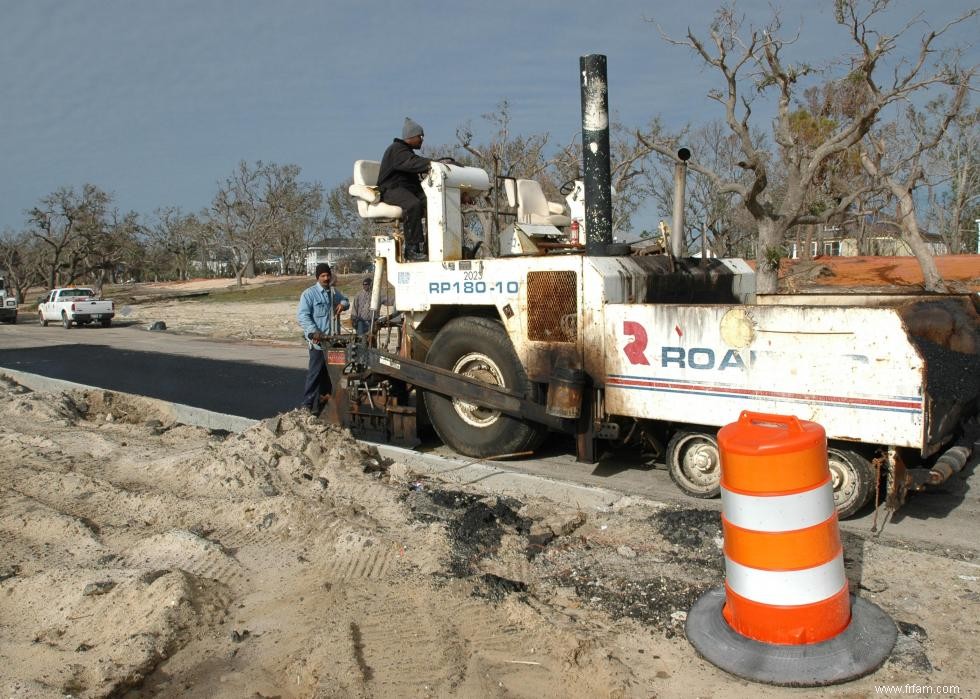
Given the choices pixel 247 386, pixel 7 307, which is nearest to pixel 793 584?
pixel 247 386

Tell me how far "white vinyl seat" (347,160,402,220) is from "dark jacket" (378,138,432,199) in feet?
0.30

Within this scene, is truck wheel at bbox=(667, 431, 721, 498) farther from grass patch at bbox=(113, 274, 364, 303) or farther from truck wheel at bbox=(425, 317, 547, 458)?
grass patch at bbox=(113, 274, 364, 303)

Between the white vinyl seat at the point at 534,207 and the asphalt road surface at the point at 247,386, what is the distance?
2207mm

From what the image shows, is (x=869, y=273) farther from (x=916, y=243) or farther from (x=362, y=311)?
(x=362, y=311)

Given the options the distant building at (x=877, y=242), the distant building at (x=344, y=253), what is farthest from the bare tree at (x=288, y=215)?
the distant building at (x=877, y=242)

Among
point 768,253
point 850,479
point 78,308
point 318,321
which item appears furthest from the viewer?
point 78,308

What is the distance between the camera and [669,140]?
28188 mm

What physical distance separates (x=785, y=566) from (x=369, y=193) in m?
5.39

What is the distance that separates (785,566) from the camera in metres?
3.75

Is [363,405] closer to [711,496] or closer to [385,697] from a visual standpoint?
[711,496]

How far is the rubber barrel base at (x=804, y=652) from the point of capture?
3.60 metres

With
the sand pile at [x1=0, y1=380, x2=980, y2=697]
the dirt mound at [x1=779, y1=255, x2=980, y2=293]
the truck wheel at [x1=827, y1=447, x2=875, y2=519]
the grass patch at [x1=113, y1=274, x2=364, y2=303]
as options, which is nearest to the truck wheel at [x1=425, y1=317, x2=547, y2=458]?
the sand pile at [x1=0, y1=380, x2=980, y2=697]

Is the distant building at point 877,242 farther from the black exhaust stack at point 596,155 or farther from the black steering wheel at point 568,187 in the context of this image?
the black exhaust stack at point 596,155

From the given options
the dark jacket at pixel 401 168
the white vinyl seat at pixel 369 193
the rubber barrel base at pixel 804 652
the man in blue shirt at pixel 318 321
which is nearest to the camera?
the rubber barrel base at pixel 804 652
